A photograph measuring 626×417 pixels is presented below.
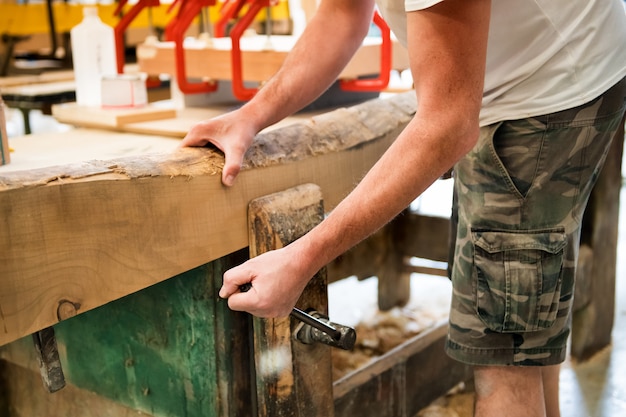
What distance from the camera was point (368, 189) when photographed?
105 centimetres

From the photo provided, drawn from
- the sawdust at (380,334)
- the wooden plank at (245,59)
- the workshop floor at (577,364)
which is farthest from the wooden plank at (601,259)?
the wooden plank at (245,59)

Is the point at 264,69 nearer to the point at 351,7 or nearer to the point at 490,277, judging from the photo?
the point at 351,7

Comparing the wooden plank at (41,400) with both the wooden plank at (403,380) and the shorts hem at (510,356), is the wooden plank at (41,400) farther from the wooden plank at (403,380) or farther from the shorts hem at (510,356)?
the shorts hem at (510,356)

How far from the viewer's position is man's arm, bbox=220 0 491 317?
999mm

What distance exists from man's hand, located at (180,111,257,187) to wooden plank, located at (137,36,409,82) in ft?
1.46

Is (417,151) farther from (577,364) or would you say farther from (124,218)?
(577,364)

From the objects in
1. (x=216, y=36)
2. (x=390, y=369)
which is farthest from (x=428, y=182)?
(x=216, y=36)

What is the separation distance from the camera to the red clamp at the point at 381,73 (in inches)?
71.6

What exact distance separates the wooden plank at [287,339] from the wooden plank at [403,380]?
374 millimetres

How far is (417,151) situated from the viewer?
103cm

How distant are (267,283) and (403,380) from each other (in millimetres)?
1056

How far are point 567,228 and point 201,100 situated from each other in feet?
3.52

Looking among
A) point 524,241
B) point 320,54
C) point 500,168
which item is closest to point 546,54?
point 500,168

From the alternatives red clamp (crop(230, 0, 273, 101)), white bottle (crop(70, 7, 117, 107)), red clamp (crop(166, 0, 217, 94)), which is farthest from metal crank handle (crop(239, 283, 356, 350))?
white bottle (crop(70, 7, 117, 107))
